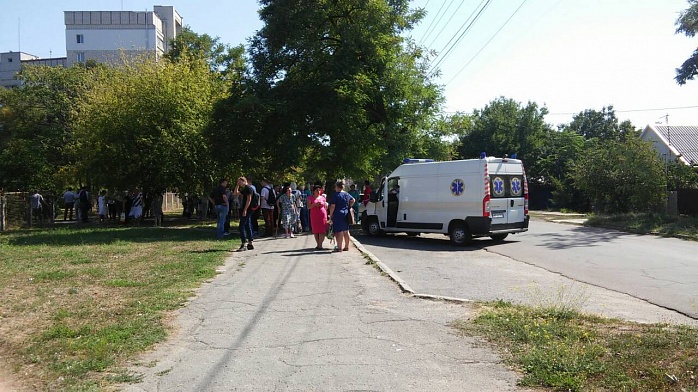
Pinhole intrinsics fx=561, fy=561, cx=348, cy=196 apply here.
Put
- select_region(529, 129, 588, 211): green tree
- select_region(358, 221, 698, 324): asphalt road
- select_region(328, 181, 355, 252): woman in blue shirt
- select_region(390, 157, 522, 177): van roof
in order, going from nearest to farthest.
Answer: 1. select_region(358, 221, 698, 324): asphalt road
2. select_region(328, 181, 355, 252): woman in blue shirt
3. select_region(390, 157, 522, 177): van roof
4. select_region(529, 129, 588, 211): green tree

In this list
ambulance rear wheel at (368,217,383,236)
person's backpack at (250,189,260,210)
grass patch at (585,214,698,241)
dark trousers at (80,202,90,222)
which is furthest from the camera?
dark trousers at (80,202,90,222)

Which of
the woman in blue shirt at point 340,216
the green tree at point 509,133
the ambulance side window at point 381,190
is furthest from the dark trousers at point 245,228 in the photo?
the green tree at point 509,133

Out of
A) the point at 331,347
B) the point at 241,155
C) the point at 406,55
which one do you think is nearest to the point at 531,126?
the point at 406,55

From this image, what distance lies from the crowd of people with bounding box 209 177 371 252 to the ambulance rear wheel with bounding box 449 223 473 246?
10.2ft

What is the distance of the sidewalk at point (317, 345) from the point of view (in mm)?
4723

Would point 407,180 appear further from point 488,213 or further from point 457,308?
point 457,308

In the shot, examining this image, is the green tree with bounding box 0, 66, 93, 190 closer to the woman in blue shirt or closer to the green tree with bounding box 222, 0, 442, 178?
the green tree with bounding box 222, 0, 442, 178

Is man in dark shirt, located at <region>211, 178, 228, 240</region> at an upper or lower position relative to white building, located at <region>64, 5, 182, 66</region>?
lower

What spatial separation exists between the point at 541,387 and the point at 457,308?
2.76m

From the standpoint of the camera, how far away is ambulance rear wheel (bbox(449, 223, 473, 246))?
51.0ft

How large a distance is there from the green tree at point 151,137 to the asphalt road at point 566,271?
8.93 metres

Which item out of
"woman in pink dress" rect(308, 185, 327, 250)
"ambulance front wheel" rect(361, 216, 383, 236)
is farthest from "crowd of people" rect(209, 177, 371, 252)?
"ambulance front wheel" rect(361, 216, 383, 236)

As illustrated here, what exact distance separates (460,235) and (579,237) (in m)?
4.90

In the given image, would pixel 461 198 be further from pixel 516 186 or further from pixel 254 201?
pixel 254 201
